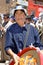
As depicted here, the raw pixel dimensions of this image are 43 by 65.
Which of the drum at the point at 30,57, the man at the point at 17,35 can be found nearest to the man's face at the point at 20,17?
the man at the point at 17,35

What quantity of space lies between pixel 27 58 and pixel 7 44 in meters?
0.42

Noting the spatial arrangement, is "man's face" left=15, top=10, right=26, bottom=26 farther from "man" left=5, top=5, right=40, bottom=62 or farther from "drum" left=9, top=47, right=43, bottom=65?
"drum" left=9, top=47, right=43, bottom=65

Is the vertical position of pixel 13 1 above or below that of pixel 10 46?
below

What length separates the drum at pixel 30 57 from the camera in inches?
141

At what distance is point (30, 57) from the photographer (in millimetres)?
3795

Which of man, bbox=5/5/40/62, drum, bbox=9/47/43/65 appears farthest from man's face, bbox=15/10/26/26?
drum, bbox=9/47/43/65

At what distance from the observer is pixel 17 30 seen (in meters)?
4.15

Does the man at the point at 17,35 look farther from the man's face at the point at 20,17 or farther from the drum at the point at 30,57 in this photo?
the drum at the point at 30,57

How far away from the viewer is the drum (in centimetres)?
358

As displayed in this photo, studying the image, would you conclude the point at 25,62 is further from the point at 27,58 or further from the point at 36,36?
the point at 36,36

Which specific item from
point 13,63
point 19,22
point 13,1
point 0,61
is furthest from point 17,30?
point 13,1

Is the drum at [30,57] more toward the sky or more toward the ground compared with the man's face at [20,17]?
more toward the ground

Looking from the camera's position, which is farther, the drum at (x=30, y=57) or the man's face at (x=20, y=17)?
the man's face at (x=20, y=17)

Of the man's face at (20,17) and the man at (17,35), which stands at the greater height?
the man's face at (20,17)
